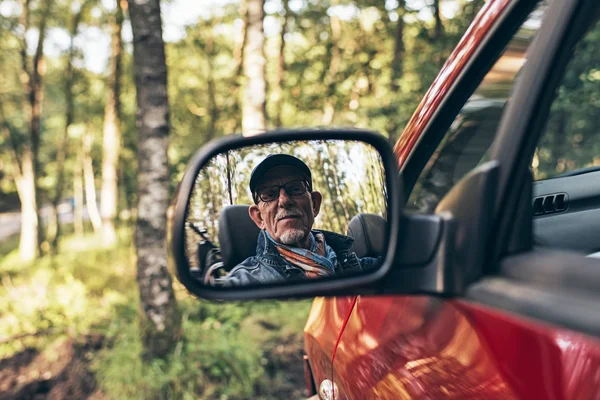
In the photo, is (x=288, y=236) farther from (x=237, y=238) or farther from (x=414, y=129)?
(x=414, y=129)

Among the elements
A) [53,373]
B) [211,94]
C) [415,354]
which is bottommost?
[53,373]

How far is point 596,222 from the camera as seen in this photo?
7.35ft

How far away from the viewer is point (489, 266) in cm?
122

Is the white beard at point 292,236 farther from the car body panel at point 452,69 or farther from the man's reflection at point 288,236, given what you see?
the car body panel at point 452,69

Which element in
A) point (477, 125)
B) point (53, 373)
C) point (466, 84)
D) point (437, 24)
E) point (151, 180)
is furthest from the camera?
point (437, 24)

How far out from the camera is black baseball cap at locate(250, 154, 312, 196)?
1370 millimetres

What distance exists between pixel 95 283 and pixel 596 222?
9.27m

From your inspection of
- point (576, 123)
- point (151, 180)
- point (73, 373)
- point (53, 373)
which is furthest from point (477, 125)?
point (576, 123)

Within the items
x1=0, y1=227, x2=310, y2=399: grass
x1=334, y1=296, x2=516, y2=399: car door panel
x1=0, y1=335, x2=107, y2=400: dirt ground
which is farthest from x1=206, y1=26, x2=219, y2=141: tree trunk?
x1=334, y1=296, x2=516, y2=399: car door panel

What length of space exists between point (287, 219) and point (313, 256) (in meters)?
0.10

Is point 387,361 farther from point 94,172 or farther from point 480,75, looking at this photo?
point 94,172

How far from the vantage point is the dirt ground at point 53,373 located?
229 inches

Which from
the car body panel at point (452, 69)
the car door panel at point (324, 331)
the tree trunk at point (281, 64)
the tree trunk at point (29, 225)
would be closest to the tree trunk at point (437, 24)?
the tree trunk at point (281, 64)

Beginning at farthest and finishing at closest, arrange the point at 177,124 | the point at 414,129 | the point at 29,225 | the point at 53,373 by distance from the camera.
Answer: the point at 177,124
the point at 29,225
the point at 53,373
the point at 414,129
